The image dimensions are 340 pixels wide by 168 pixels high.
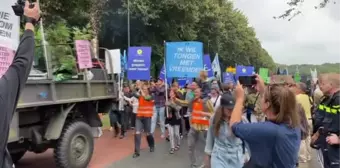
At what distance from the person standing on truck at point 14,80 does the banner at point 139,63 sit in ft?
35.7

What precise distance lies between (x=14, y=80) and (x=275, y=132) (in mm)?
1767

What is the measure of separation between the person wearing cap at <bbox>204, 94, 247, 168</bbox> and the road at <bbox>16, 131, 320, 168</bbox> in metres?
4.28

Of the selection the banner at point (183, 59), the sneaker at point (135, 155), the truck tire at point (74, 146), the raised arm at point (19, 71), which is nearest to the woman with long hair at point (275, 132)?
the raised arm at point (19, 71)

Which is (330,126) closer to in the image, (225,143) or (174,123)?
(225,143)

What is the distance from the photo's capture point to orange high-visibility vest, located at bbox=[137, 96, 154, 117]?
1051 cm

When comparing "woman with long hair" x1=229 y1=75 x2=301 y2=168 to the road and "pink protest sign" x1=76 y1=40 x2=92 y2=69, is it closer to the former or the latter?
"pink protest sign" x1=76 y1=40 x2=92 y2=69

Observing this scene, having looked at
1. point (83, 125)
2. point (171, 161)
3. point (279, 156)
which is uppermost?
point (279, 156)

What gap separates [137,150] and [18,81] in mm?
8370

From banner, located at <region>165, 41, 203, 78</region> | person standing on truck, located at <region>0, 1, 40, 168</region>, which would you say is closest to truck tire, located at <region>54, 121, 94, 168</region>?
banner, located at <region>165, 41, 203, 78</region>

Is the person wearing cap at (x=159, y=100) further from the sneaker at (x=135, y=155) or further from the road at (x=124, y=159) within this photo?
the sneaker at (x=135, y=155)

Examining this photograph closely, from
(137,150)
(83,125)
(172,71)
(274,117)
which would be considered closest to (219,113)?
(274,117)

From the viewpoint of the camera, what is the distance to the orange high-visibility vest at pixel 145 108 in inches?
414

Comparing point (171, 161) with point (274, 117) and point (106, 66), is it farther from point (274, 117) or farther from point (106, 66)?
point (274, 117)

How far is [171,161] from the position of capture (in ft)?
32.1
